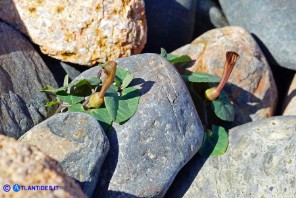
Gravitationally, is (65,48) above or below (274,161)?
above

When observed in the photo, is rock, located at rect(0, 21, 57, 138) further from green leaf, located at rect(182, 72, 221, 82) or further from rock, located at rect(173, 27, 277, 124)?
rock, located at rect(173, 27, 277, 124)

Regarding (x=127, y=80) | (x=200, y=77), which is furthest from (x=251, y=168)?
(x=127, y=80)

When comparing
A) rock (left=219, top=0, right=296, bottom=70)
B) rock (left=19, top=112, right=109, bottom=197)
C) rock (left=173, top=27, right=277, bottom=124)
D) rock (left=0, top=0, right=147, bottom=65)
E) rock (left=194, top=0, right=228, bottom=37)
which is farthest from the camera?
rock (left=194, top=0, right=228, bottom=37)

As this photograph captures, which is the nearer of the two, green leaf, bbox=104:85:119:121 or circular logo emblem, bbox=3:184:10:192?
circular logo emblem, bbox=3:184:10:192

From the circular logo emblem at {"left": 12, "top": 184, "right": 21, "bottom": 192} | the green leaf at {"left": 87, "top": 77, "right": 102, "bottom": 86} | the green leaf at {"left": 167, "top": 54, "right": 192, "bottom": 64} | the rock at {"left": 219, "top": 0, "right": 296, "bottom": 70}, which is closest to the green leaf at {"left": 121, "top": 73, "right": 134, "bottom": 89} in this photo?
the green leaf at {"left": 87, "top": 77, "right": 102, "bottom": 86}

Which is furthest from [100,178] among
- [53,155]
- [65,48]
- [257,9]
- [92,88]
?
[257,9]

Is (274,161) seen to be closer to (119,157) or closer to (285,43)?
(119,157)

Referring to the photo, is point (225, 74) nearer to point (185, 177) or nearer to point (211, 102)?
point (211, 102)
